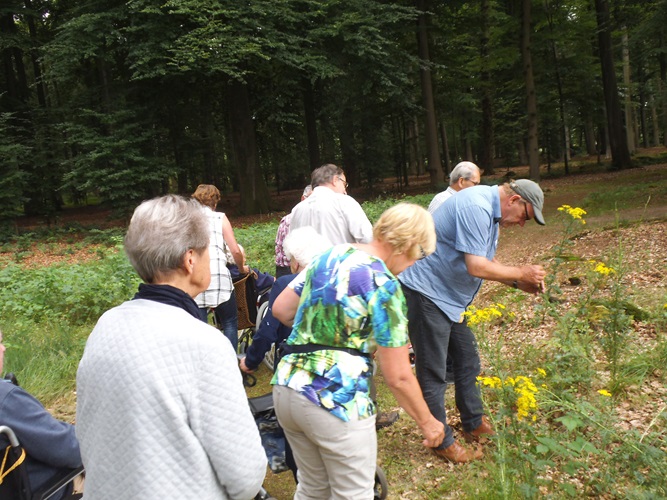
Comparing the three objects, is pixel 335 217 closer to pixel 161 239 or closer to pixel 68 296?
pixel 161 239

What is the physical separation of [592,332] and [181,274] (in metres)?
4.09

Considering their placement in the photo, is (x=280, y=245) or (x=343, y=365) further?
(x=280, y=245)

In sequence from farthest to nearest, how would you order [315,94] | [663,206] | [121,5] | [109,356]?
[315,94]
[121,5]
[663,206]
[109,356]

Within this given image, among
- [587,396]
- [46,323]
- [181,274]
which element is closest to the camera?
[181,274]

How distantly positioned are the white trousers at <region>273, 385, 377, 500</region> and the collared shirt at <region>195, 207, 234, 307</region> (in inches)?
98.0

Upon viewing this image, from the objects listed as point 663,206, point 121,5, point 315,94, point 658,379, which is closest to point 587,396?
point 658,379

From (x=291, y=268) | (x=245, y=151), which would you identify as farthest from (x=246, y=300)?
(x=245, y=151)

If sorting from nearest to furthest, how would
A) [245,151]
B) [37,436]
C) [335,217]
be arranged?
[37,436] → [335,217] → [245,151]

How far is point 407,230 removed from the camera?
2.33 metres

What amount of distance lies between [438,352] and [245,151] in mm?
17923

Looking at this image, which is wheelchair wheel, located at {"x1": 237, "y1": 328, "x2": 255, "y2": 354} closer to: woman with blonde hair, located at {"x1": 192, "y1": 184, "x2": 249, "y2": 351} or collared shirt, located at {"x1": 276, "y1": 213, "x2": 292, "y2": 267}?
woman with blonde hair, located at {"x1": 192, "y1": 184, "x2": 249, "y2": 351}

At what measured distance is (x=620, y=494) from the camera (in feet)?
9.08

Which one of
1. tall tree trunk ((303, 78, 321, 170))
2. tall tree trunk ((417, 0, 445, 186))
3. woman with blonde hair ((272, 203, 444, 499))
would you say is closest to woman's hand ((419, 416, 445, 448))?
woman with blonde hair ((272, 203, 444, 499))

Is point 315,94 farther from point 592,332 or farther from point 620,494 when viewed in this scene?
point 620,494
